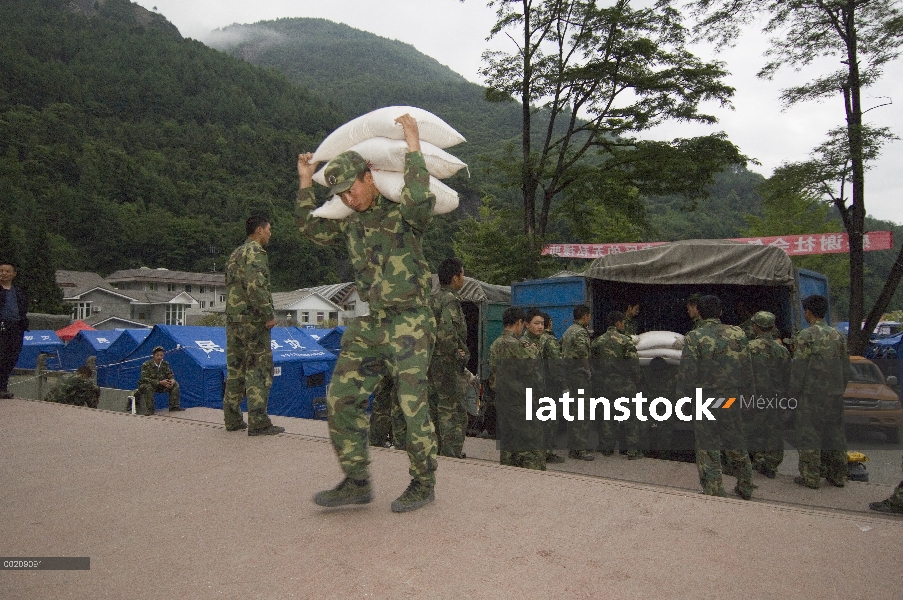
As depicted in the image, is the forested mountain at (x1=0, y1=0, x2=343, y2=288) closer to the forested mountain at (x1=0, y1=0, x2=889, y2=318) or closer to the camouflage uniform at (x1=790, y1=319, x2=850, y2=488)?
the forested mountain at (x1=0, y1=0, x2=889, y2=318)

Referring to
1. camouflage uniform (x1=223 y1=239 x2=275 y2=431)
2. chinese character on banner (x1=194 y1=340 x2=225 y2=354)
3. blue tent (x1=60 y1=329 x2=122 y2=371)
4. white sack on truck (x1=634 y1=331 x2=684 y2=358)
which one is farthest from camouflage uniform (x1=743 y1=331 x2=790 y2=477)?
blue tent (x1=60 y1=329 x2=122 y2=371)

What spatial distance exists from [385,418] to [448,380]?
2.65 feet

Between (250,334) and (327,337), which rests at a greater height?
(250,334)

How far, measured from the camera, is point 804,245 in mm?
14914

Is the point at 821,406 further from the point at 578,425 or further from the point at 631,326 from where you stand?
the point at 631,326

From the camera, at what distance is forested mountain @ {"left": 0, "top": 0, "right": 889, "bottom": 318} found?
63.5m

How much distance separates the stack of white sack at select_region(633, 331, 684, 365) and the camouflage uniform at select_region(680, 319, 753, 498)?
7.53ft

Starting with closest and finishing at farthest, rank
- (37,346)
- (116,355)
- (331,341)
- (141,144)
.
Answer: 1. (116,355)
2. (331,341)
3. (37,346)
4. (141,144)

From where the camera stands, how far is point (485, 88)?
1502cm

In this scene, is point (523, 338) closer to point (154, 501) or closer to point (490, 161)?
point (154, 501)

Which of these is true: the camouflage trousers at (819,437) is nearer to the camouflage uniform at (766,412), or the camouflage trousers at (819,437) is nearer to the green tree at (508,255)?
the camouflage uniform at (766,412)

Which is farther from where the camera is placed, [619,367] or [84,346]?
[84,346]

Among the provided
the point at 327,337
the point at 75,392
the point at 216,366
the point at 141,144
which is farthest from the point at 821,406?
the point at 141,144

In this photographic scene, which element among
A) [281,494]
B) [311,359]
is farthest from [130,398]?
[281,494]
